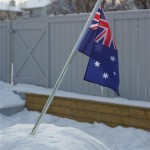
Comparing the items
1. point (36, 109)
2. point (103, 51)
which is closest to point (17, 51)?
point (36, 109)

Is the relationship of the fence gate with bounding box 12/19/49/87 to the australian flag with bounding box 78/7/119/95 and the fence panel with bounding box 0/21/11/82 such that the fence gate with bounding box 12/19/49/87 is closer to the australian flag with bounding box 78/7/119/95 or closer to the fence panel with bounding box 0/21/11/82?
the fence panel with bounding box 0/21/11/82

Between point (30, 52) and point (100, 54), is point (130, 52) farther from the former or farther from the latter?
point (100, 54)

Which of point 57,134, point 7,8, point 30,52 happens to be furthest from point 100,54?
point 7,8

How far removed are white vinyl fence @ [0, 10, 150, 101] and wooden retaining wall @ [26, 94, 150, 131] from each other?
608 mm

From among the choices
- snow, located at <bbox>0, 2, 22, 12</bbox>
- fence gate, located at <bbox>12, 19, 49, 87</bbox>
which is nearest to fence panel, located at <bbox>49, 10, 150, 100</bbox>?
fence gate, located at <bbox>12, 19, 49, 87</bbox>

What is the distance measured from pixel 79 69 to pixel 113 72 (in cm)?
460

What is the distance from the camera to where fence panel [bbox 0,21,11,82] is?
11086mm

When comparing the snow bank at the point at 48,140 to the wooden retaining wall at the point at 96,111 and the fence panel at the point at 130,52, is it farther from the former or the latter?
the fence panel at the point at 130,52

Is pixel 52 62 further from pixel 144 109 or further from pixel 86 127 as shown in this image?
pixel 144 109

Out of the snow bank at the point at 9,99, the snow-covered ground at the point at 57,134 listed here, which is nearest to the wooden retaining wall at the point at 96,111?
the snow-covered ground at the point at 57,134

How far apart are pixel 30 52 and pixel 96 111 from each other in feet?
10.7

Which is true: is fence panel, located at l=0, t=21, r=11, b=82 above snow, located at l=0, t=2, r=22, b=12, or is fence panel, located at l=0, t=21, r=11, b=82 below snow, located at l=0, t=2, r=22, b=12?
below

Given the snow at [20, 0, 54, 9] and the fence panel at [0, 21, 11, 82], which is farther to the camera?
the snow at [20, 0, 54, 9]

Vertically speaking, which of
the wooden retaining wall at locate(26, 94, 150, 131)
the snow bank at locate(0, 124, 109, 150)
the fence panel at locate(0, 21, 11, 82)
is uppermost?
the fence panel at locate(0, 21, 11, 82)
